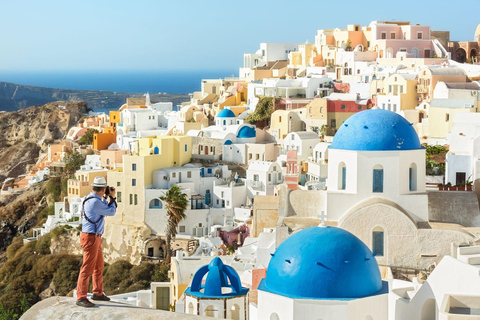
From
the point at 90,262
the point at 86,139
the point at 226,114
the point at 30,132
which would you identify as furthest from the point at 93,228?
the point at 30,132

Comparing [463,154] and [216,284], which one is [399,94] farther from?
[216,284]

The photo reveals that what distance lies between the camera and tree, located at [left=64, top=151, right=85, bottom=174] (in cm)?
4659

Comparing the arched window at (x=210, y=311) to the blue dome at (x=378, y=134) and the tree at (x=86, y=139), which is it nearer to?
the blue dome at (x=378, y=134)

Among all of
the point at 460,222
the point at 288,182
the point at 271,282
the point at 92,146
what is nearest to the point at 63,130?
the point at 92,146

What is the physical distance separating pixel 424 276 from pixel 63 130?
52740 millimetres

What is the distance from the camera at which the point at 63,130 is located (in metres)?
67.5

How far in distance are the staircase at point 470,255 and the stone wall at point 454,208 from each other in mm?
5541

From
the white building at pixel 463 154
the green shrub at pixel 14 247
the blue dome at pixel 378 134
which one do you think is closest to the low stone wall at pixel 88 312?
the blue dome at pixel 378 134

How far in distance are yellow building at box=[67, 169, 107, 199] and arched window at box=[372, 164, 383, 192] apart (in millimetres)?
23317

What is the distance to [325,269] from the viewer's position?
42.5 ft

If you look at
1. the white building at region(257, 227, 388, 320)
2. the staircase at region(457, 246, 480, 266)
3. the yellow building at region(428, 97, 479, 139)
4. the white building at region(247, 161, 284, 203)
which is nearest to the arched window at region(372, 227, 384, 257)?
the staircase at region(457, 246, 480, 266)

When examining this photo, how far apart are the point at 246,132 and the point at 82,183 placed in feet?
26.4

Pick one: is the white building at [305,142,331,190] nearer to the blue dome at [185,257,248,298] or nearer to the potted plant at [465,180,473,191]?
the potted plant at [465,180,473,191]

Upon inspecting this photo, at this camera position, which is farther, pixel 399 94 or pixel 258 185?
pixel 399 94
